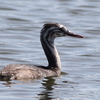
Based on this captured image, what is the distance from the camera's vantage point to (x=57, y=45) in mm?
17422

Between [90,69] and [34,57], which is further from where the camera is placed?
[34,57]

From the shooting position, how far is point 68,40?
18422 mm

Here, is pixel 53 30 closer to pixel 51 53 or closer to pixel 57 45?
pixel 51 53

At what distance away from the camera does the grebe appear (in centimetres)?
1160

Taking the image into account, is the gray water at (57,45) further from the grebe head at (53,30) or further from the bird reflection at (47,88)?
the grebe head at (53,30)

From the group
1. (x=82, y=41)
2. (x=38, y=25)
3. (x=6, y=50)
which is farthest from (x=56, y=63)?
(x=38, y=25)

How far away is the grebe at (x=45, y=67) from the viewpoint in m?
11.6

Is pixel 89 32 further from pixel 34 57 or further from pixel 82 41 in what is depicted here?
pixel 34 57

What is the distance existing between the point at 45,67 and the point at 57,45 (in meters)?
4.70

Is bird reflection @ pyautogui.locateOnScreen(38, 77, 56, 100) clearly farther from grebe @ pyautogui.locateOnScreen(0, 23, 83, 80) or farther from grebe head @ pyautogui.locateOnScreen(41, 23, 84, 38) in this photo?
grebe head @ pyautogui.locateOnScreen(41, 23, 84, 38)

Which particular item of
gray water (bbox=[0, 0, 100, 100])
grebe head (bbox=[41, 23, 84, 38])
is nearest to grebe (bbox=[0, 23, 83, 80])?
grebe head (bbox=[41, 23, 84, 38])

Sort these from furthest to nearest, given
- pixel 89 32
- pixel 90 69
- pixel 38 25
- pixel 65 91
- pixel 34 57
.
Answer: pixel 38 25 < pixel 89 32 < pixel 34 57 < pixel 90 69 < pixel 65 91

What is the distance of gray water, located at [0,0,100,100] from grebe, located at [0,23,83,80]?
0.16 meters

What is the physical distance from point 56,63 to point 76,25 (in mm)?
8401
